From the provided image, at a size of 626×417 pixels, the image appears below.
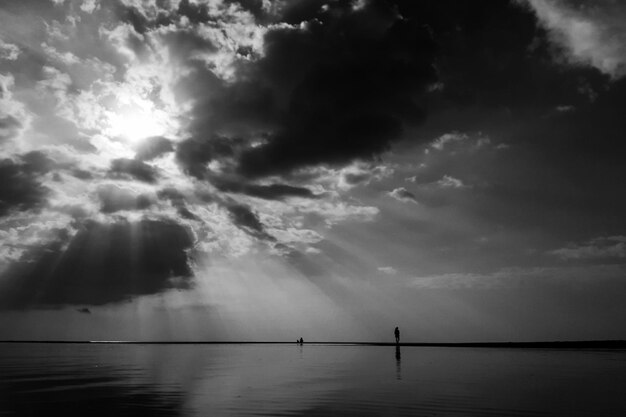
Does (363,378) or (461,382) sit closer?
(461,382)

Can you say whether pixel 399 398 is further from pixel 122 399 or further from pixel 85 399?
→ pixel 85 399

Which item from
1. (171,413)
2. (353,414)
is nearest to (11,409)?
(171,413)

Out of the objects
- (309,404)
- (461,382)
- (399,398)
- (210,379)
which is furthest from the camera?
(210,379)

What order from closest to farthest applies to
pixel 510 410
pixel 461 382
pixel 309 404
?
pixel 510 410, pixel 309 404, pixel 461 382

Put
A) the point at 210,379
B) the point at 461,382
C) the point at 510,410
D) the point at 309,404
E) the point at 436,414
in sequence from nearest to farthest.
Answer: the point at 436,414 < the point at 510,410 < the point at 309,404 < the point at 461,382 < the point at 210,379

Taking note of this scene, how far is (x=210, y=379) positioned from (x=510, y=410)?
1808 centimetres

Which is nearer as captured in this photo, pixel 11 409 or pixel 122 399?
pixel 11 409

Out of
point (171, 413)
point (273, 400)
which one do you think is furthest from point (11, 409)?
point (273, 400)

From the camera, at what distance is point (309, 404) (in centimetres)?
1817

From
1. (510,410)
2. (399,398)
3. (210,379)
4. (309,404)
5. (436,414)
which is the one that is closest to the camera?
(436,414)

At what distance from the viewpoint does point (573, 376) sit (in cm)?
2931

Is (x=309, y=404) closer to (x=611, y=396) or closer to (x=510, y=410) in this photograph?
(x=510, y=410)

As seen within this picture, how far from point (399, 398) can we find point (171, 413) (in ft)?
30.1

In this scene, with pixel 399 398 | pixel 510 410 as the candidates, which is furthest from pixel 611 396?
pixel 399 398
